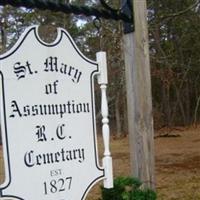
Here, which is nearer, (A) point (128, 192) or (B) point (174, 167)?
(A) point (128, 192)

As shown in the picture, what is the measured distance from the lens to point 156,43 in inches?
580

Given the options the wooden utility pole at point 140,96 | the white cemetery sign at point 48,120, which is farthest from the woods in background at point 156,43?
the white cemetery sign at point 48,120

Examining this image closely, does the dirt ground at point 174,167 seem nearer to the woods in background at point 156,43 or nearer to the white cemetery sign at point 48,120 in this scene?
the woods in background at point 156,43

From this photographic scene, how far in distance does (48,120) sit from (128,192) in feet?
3.72

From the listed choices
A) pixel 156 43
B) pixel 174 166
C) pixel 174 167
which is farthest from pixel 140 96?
pixel 156 43

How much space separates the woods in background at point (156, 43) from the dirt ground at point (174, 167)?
131 cm

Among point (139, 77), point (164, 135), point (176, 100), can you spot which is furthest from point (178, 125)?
point (139, 77)

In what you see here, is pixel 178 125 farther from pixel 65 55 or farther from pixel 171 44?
pixel 65 55

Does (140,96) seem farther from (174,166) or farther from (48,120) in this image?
(174,166)

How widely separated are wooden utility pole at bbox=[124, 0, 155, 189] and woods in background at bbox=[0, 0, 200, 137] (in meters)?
0.31

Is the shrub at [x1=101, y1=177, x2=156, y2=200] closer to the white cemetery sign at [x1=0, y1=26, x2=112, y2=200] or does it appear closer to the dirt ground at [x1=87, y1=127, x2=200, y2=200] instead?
the white cemetery sign at [x1=0, y1=26, x2=112, y2=200]

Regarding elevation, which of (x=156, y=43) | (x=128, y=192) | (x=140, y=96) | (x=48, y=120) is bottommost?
(x=128, y=192)

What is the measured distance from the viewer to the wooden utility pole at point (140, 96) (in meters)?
3.71

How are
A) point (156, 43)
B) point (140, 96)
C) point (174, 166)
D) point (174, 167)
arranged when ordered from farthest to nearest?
point (156, 43) → point (174, 166) → point (174, 167) → point (140, 96)
